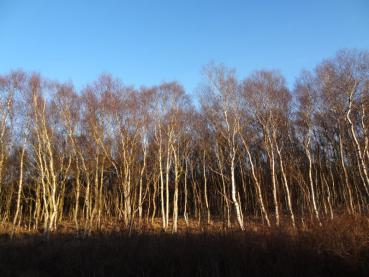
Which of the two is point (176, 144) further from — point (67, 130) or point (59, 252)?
point (59, 252)

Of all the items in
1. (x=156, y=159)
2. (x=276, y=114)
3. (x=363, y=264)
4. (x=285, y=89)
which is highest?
(x=285, y=89)

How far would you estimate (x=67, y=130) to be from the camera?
22.5 metres

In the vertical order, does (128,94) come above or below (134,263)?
above

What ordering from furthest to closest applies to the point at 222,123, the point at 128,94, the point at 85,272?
the point at 128,94 < the point at 222,123 < the point at 85,272

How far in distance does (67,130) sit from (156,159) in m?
7.25

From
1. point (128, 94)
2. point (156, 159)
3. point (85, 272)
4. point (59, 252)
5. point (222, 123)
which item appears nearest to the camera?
point (85, 272)

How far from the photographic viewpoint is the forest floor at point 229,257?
24.7 feet

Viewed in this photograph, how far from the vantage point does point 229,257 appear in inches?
318

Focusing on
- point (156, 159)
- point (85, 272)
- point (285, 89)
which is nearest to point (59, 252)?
point (85, 272)

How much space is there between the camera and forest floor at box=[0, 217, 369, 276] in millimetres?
7520

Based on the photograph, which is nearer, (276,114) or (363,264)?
(363,264)

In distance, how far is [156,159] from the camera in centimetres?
2538

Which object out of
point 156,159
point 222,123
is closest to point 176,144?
point 156,159

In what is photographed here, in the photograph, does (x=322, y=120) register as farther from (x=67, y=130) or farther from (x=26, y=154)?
(x=26, y=154)
